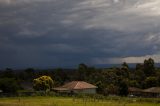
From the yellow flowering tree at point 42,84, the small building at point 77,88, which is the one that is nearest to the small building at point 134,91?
the small building at point 77,88

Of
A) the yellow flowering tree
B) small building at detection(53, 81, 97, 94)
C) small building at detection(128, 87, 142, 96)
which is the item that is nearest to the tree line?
the yellow flowering tree

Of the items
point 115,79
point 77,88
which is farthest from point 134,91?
point 77,88

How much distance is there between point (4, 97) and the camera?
65438 millimetres

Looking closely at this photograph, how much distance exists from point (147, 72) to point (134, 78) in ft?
18.1

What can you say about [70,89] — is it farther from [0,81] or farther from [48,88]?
[0,81]

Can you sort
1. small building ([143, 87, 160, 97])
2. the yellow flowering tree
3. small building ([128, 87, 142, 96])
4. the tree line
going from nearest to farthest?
the tree line, small building ([143, 87, 160, 97]), the yellow flowering tree, small building ([128, 87, 142, 96])

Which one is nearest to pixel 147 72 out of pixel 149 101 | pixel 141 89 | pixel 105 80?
pixel 141 89

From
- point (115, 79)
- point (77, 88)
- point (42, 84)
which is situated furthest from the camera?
point (115, 79)

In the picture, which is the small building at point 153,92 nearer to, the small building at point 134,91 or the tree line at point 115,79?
the small building at point 134,91

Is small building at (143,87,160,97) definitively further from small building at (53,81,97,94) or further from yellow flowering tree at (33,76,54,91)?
yellow flowering tree at (33,76,54,91)

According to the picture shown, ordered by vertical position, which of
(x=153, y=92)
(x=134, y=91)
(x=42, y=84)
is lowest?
(x=153, y=92)

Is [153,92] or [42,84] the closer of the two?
[153,92]

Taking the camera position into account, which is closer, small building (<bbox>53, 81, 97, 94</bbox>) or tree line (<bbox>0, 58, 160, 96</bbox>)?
tree line (<bbox>0, 58, 160, 96</bbox>)

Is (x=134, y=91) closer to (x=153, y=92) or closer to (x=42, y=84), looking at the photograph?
(x=153, y=92)
